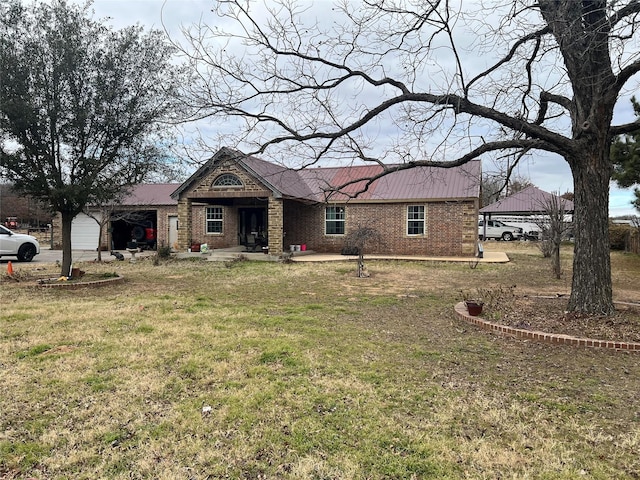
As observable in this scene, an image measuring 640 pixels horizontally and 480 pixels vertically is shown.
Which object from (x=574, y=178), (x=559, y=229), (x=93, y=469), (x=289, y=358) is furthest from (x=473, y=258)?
(x=93, y=469)

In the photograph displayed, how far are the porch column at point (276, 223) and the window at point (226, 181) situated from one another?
2.10 m

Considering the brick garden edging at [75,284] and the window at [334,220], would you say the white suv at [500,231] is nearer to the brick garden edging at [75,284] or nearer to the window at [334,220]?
the window at [334,220]

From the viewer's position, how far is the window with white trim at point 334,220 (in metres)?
21.3

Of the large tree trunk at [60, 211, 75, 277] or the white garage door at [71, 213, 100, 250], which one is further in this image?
the white garage door at [71, 213, 100, 250]

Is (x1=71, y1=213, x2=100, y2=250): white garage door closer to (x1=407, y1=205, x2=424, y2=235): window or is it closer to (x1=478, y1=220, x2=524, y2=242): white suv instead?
(x1=407, y1=205, x2=424, y2=235): window

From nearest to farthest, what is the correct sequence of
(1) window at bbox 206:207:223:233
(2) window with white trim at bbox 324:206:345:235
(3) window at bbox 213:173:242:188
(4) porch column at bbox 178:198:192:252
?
(3) window at bbox 213:173:242:188, (4) porch column at bbox 178:198:192:252, (2) window with white trim at bbox 324:206:345:235, (1) window at bbox 206:207:223:233

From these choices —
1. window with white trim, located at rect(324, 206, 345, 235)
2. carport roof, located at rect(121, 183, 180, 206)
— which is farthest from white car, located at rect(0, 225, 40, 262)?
window with white trim, located at rect(324, 206, 345, 235)

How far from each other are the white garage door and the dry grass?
20176 millimetres

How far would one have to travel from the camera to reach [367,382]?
439 cm

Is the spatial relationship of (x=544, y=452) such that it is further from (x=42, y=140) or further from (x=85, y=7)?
(x=85, y=7)

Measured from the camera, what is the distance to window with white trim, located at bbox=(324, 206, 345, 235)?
21.3 m

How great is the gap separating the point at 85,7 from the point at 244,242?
14.2m

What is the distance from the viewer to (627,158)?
13.7m

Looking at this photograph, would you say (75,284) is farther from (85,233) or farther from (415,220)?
(85,233)
